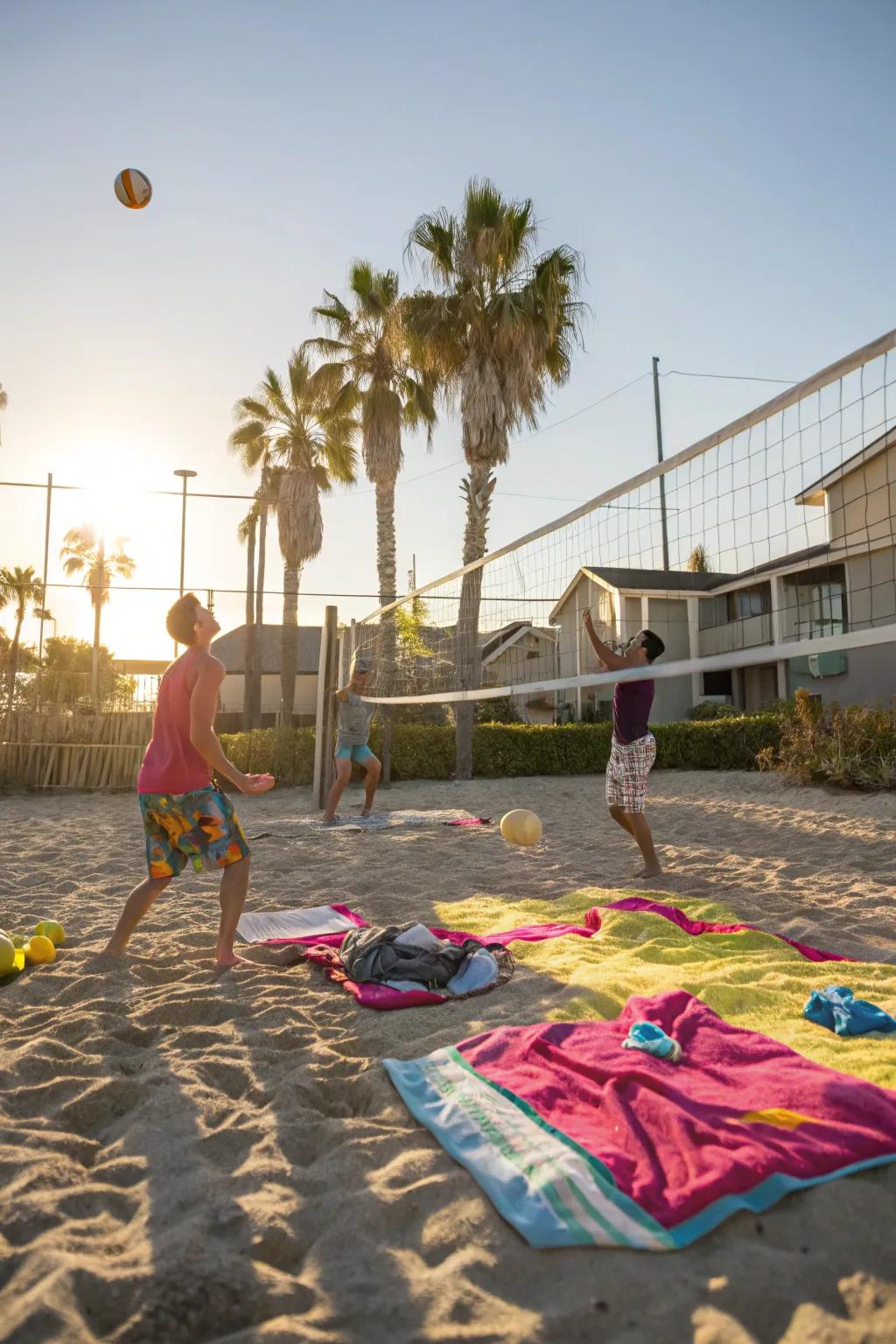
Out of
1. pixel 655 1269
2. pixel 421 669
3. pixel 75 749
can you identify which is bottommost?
pixel 655 1269

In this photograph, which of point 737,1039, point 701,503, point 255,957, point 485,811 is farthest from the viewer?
point 485,811

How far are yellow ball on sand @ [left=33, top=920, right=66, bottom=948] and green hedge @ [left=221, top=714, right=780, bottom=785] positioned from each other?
910 cm

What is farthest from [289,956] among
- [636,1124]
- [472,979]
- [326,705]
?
[326,705]

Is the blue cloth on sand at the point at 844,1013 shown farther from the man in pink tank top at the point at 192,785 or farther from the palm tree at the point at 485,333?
the palm tree at the point at 485,333

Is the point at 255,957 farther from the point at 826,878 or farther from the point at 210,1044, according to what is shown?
the point at 826,878

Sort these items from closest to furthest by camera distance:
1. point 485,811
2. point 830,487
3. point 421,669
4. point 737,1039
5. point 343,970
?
1. point 737,1039
2. point 343,970
3. point 485,811
4. point 421,669
5. point 830,487

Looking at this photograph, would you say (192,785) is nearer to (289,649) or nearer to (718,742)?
(718,742)

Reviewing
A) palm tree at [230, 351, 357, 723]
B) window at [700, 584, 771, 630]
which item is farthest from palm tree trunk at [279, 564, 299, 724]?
window at [700, 584, 771, 630]

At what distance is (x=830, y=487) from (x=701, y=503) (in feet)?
35.8

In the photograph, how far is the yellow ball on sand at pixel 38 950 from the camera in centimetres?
365

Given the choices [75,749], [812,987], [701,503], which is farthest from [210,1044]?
[75,749]

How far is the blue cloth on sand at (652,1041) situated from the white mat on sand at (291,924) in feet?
6.24

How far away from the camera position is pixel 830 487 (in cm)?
1525

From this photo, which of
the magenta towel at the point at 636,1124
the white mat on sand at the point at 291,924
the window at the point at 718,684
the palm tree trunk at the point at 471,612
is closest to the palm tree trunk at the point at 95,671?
the palm tree trunk at the point at 471,612
